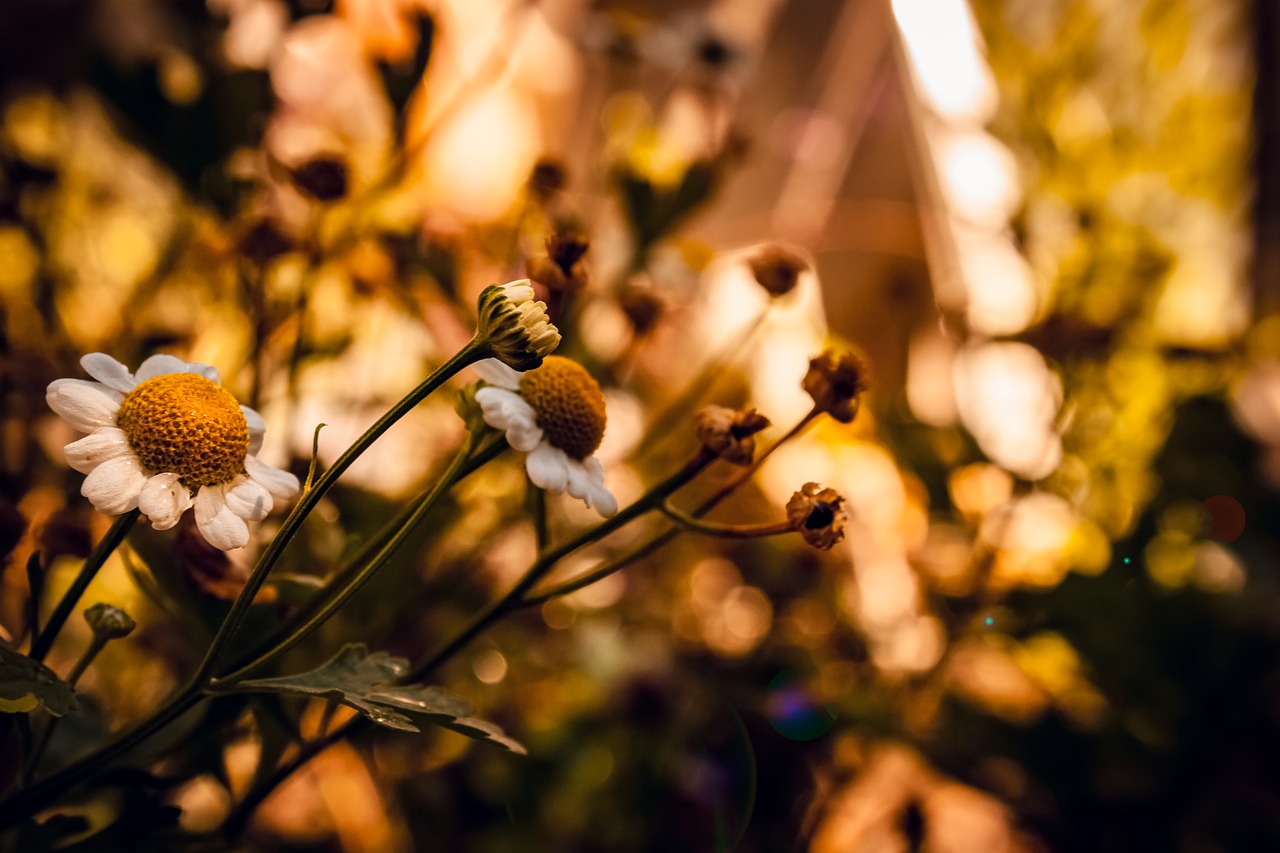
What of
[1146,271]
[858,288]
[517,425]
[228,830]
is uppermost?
[858,288]

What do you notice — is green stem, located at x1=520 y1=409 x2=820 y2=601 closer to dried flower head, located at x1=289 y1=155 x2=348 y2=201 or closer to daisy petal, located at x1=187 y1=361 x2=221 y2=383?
daisy petal, located at x1=187 y1=361 x2=221 y2=383

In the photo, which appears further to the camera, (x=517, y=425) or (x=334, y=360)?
(x=334, y=360)

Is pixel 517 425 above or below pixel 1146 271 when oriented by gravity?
below

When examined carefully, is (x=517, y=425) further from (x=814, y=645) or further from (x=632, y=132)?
(x=814, y=645)

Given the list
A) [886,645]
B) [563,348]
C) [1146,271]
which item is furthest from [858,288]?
[563,348]

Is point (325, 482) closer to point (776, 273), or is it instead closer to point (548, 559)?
point (548, 559)

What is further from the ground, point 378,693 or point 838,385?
point 838,385

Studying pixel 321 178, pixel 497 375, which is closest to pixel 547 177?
pixel 321 178
